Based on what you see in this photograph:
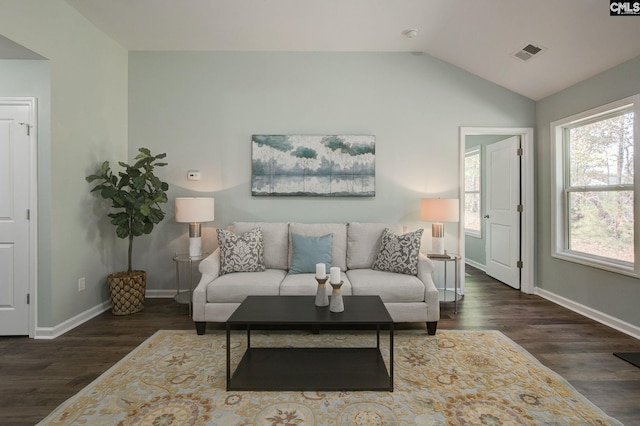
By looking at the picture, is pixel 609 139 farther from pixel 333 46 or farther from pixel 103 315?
pixel 103 315

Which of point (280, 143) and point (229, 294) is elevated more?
point (280, 143)

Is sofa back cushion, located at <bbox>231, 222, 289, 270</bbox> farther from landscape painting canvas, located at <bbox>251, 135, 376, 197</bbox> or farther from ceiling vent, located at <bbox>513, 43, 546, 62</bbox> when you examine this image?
ceiling vent, located at <bbox>513, 43, 546, 62</bbox>

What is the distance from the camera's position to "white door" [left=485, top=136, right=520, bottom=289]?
13.5 feet

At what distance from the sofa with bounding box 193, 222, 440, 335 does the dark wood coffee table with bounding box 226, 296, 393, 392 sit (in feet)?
1.40

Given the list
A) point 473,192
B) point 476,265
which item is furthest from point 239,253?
point 473,192

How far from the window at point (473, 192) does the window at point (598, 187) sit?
5.87 feet

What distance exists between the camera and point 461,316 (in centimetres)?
321

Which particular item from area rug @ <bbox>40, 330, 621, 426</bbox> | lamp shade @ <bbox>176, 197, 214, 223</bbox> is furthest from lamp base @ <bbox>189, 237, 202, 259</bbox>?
area rug @ <bbox>40, 330, 621, 426</bbox>

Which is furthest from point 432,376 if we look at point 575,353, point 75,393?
point 75,393

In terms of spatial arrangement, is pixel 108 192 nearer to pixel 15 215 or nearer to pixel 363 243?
pixel 15 215

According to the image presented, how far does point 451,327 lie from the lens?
2930 millimetres

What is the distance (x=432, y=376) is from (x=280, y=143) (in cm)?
287

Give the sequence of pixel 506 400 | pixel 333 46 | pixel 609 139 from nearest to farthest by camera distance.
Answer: pixel 506 400, pixel 609 139, pixel 333 46

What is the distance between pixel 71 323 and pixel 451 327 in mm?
3581
